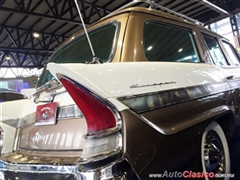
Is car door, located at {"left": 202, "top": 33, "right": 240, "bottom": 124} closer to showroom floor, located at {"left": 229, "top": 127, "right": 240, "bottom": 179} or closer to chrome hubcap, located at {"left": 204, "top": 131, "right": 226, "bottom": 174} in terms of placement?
showroom floor, located at {"left": 229, "top": 127, "right": 240, "bottom": 179}

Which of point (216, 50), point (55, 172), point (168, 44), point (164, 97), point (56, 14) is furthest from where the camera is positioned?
point (56, 14)

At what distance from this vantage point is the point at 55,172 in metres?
1.23

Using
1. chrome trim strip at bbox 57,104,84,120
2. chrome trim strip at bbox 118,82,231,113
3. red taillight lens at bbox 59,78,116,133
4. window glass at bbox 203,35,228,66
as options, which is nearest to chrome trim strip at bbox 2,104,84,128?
chrome trim strip at bbox 57,104,84,120

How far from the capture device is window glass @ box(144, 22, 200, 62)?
1.70 metres

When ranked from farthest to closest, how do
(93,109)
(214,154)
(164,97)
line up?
1. (214,154)
2. (164,97)
3. (93,109)

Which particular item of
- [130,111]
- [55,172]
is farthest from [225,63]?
[55,172]

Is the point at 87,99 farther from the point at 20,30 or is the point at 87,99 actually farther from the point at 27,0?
the point at 20,30

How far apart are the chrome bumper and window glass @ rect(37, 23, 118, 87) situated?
79cm

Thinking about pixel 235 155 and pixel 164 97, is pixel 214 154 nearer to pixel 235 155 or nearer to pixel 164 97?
pixel 164 97

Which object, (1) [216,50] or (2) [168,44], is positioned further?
(1) [216,50]

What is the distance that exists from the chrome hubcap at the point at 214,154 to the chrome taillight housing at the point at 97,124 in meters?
0.97

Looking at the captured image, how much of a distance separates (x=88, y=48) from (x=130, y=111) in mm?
1070

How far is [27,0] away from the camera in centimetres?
955

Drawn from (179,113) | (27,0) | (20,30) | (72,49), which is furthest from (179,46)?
Answer: (20,30)
